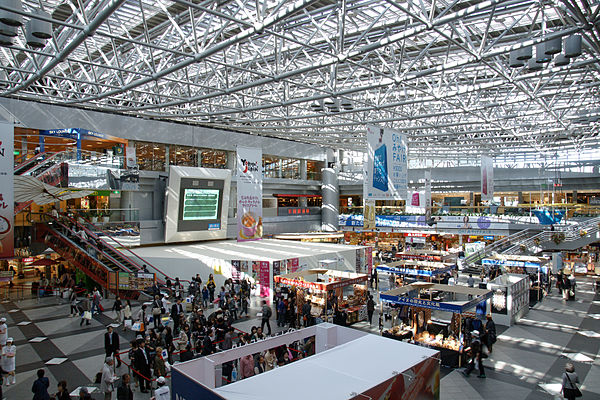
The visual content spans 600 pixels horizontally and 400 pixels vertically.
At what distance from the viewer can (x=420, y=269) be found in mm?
20016

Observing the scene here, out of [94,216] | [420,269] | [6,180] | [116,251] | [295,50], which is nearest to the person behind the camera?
[6,180]

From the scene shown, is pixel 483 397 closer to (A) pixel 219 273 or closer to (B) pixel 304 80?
(A) pixel 219 273

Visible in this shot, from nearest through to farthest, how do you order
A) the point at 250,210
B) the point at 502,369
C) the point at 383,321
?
1. the point at 502,369
2. the point at 383,321
3. the point at 250,210

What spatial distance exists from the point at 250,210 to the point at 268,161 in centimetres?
2106

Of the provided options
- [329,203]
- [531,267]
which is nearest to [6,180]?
[531,267]

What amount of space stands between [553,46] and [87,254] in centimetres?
1863

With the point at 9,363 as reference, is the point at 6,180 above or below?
above

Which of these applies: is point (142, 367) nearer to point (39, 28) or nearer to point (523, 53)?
point (39, 28)

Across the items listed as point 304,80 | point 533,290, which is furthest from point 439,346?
point 304,80

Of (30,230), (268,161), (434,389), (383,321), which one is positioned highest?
(268,161)

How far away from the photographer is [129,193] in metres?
26.6

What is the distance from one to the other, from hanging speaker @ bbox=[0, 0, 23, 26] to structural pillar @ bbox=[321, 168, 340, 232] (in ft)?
108

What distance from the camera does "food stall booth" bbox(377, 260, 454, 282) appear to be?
63.8ft

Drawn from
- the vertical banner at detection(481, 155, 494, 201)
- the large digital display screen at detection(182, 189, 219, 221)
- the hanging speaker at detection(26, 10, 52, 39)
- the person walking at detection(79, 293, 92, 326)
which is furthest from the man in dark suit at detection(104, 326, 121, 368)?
the vertical banner at detection(481, 155, 494, 201)
